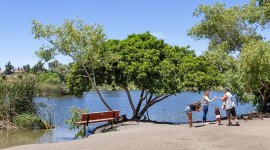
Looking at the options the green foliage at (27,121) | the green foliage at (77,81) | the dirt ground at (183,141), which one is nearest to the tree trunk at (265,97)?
the dirt ground at (183,141)

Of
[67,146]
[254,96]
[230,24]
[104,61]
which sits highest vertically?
[230,24]

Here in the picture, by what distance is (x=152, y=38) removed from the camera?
25328 millimetres

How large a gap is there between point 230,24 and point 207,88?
7455mm

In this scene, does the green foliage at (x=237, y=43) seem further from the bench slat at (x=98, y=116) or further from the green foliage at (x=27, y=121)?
the green foliage at (x=27, y=121)

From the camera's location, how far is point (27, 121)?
79.7 ft

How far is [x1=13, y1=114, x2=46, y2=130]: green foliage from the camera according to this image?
79.6 feet

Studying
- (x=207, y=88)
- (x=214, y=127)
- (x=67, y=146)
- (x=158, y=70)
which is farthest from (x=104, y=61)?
(x=67, y=146)

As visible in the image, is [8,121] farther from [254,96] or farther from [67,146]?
[254,96]

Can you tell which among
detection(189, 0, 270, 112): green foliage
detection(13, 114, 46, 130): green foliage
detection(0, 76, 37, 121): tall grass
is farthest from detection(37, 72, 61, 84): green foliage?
detection(189, 0, 270, 112): green foliage

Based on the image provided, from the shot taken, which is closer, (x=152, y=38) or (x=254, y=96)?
(x=152, y=38)

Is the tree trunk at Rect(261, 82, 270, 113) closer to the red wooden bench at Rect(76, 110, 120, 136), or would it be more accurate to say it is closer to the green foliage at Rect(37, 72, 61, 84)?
the red wooden bench at Rect(76, 110, 120, 136)

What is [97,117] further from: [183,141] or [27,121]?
[183,141]

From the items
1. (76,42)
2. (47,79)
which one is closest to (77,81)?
(76,42)

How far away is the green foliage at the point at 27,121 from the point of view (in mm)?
24266
